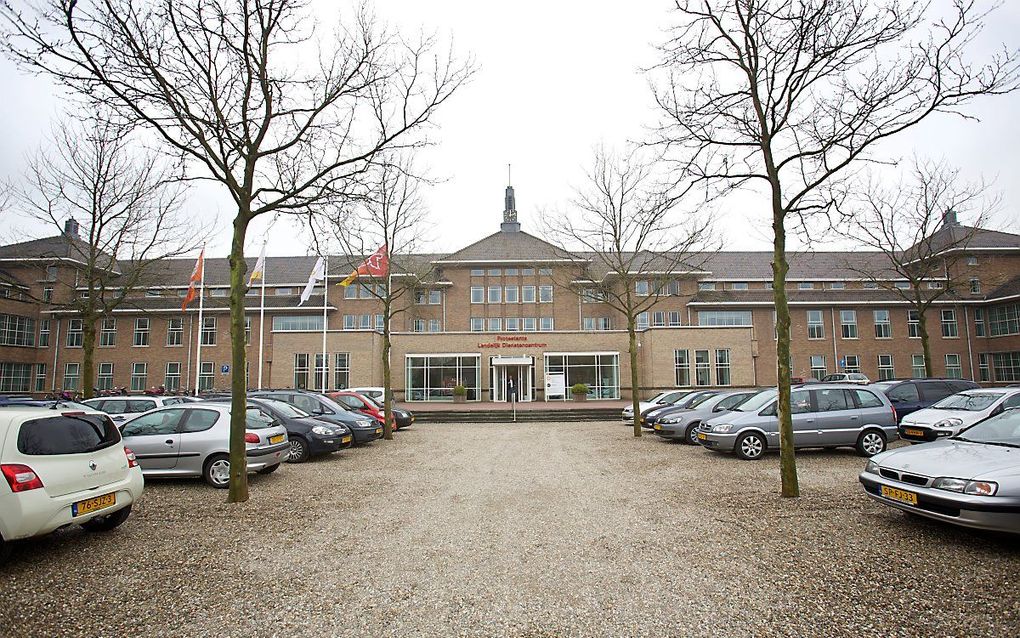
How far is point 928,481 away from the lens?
575 centimetres

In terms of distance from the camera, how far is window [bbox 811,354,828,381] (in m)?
42.3

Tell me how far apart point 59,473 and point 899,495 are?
8235 millimetres

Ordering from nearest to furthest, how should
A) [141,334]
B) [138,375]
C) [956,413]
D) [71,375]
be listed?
[956,413], [71,375], [138,375], [141,334]

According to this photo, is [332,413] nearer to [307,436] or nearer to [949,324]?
[307,436]

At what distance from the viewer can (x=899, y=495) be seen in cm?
598

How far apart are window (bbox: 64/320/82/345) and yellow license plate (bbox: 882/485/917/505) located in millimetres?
49675

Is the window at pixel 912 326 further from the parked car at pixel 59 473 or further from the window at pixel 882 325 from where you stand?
the parked car at pixel 59 473

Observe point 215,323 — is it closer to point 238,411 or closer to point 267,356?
point 267,356

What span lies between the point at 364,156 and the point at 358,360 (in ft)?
92.7

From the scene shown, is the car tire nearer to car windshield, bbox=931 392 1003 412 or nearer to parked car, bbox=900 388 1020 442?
parked car, bbox=900 388 1020 442

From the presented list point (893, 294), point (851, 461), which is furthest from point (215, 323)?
point (893, 294)

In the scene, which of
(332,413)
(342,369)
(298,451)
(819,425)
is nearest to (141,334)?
(342,369)

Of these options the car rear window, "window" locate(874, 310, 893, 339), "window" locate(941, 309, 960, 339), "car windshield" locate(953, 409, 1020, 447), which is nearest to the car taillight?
the car rear window

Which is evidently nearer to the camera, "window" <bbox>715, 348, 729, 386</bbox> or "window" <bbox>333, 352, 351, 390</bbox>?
"window" <bbox>715, 348, 729, 386</bbox>
